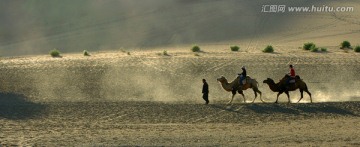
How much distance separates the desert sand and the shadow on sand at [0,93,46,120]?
0.04 meters

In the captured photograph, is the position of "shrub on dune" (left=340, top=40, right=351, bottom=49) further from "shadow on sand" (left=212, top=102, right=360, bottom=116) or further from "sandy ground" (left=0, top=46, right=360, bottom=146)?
"shadow on sand" (left=212, top=102, right=360, bottom=116)

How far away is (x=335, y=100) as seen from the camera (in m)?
28.9

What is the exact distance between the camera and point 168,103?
27.5m

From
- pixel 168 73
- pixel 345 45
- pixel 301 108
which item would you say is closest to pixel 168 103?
pixel 301 108

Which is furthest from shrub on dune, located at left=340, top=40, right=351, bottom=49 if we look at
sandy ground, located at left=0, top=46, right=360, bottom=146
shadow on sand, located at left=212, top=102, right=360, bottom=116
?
shadow on sand, located at left=212, top=102, right=360, bottom=116

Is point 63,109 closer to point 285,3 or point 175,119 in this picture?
point 175,119

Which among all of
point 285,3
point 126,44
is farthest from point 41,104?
point 285,3

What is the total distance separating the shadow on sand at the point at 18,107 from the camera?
81.9 ft

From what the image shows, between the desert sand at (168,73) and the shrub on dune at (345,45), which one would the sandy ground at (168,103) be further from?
the shrub on dune at (345,45)

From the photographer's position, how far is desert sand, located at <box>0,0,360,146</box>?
69.6 ft

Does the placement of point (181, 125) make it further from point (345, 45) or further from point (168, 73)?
point (345, 45)

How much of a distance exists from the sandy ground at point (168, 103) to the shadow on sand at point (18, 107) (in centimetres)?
3

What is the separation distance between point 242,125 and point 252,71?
46.5ft

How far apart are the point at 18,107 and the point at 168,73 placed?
10810 millimetres
